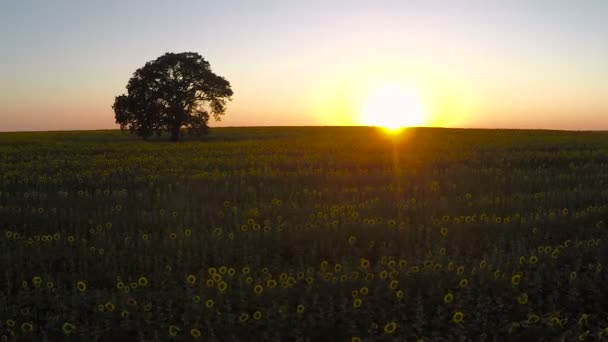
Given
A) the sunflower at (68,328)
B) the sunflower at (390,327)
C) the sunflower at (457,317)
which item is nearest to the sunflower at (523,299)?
the sunflower at (457,317)

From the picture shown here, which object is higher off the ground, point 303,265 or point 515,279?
point 515,279

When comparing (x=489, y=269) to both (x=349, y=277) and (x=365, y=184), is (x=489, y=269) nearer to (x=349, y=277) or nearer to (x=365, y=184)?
(x=349, y=277)

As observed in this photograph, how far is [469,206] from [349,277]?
14.6 feet

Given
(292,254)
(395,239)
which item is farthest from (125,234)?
(395,239)

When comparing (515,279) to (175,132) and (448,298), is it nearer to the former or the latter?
(448,298)

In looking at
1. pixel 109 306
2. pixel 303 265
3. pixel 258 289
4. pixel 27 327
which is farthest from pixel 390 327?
pixel 27 327

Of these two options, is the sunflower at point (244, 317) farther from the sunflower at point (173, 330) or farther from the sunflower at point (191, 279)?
the sunflower at point (191, 279)

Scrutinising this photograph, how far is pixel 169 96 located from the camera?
39.2 metres

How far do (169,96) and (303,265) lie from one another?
1386 inches

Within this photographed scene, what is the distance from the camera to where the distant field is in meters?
4.74

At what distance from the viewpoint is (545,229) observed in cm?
776

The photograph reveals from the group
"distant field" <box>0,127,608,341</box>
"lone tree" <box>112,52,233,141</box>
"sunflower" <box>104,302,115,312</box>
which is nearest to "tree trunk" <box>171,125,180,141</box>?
"lone tree" <box>112,52,233,141</box>

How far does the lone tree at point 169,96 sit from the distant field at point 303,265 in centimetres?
2829

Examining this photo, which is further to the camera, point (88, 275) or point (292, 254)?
point (292, 254)
